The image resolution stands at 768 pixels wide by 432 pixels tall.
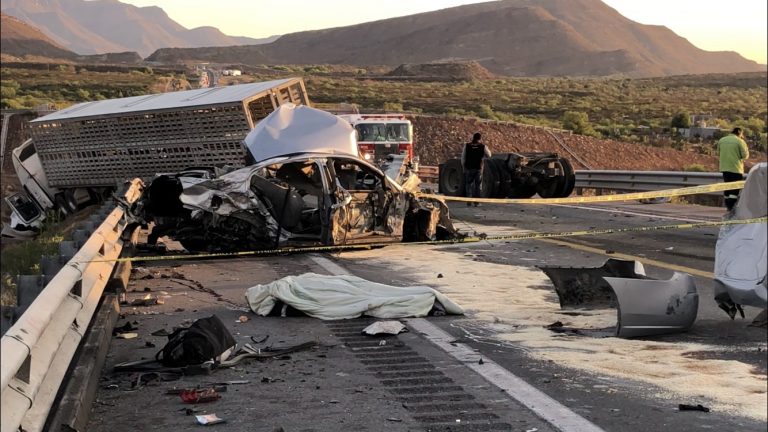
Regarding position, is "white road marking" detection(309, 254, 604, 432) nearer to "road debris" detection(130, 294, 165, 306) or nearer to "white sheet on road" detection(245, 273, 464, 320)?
"white sheet on road" detection(245, 273, 464, 320)

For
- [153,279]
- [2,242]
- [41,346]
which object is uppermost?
[41,346]

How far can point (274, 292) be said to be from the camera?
9.12 metres

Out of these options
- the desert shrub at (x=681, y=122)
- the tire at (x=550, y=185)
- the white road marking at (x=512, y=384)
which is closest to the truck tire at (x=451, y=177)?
the tire at (x=550, y=185)

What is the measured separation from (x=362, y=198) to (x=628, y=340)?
20.9 feet

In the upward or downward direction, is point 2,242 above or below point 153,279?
below

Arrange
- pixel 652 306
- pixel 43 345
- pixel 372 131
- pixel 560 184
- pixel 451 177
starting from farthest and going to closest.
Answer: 1. pixel 372 131
2. pixel 451 177
3. pixel 560 184
4. pixel 652 306
5. pixel 43 345

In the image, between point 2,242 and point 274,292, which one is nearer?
point 274,292

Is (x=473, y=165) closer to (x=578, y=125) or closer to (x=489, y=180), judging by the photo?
(x=489, y=180)

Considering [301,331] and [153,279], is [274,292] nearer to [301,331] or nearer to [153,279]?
[301,331]

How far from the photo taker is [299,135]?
46.0ft

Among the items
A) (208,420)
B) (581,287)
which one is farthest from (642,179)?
(208,420)

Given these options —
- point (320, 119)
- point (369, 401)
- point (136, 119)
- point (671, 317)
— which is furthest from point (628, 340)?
point (136, 119)

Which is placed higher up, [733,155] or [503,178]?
[733,155]

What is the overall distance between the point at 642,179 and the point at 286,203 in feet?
45.7
